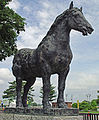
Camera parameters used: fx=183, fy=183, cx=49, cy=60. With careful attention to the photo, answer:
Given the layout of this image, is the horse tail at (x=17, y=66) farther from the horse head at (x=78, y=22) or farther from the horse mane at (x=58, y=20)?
the horse head at (x=78, y=22)

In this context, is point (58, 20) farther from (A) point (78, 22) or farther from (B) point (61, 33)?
(A) point (78, 22)

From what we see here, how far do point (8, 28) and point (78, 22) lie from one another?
5205mm

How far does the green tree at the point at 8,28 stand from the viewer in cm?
944

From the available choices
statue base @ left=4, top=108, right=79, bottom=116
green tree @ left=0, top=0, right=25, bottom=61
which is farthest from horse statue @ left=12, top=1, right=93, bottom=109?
green tree @ left=0, top=0, right=25, bottom=61

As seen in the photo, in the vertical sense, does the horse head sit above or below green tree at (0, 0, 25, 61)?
below

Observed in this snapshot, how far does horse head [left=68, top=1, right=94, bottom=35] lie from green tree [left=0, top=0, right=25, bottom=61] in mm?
4656

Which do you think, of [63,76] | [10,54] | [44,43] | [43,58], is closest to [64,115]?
[63,76]

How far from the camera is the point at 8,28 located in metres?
9.68

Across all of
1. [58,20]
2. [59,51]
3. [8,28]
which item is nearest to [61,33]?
[58,20]

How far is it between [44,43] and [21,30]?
4957mm

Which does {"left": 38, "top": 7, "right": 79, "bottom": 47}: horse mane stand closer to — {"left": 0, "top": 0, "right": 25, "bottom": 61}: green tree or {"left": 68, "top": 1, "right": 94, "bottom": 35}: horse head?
{"left": 68, "top": 1, "right": 94, "bottom": 35}: horse head

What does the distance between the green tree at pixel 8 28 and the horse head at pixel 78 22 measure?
4.66m

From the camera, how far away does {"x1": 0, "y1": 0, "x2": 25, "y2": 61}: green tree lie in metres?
9.44

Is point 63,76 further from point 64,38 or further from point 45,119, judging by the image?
point 45,119
